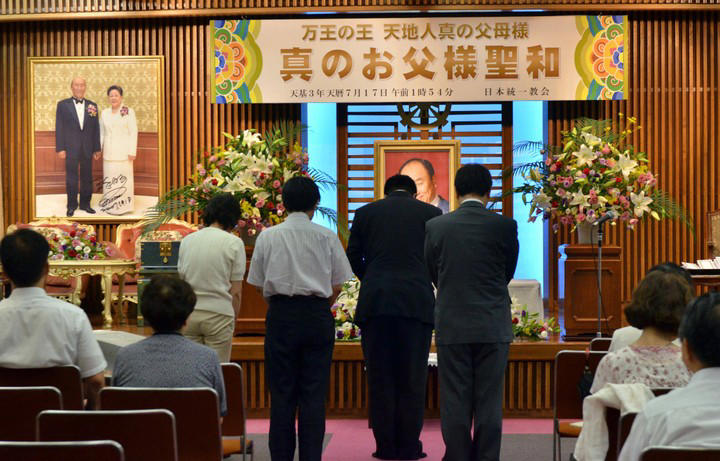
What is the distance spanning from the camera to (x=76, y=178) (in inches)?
402

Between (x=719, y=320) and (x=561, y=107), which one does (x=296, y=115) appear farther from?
(x=719, y=320)

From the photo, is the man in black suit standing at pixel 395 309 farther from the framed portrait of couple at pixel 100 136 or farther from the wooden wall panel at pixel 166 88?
the framed portrait of couple at pixel 100 136

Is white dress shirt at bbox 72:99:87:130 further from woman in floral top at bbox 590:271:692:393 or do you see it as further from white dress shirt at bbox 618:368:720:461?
white dress shirt at bbox 618:368:720:461

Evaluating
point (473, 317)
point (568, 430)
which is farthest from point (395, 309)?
point (568, 430)

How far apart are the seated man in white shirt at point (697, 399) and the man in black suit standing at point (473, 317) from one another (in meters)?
2.19

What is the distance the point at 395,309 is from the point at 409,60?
215 inches

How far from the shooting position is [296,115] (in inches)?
405

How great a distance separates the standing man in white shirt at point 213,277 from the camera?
466cm

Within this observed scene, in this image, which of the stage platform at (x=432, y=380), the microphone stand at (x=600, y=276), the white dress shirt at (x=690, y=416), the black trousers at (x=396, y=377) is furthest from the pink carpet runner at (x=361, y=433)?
the white dress shirt at (x=690, y=416)

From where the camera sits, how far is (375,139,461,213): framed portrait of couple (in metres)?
9.88

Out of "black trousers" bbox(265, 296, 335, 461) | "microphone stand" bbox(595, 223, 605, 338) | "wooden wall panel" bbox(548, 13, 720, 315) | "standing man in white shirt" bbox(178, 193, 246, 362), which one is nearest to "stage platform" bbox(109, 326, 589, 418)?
"microphone stand" bbox(595, 223, 605, 338)

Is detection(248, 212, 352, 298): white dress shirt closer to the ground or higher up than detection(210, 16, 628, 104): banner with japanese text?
closer to the ground

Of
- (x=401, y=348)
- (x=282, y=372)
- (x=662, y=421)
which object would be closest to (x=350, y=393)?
(x=401, y=348)

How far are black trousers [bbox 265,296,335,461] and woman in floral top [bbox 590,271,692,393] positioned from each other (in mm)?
1615
